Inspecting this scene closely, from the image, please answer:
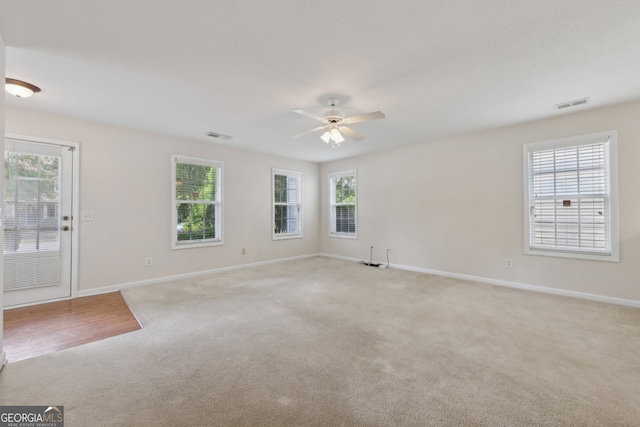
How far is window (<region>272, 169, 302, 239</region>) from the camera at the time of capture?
245 inches

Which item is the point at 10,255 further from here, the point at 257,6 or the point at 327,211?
the point at 327,211

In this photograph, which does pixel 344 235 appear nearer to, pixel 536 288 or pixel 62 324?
pixel 536 288

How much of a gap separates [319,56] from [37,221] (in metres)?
4.03

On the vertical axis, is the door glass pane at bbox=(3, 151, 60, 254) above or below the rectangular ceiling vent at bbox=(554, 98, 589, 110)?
below

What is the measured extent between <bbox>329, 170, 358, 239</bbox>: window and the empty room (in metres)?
0.56

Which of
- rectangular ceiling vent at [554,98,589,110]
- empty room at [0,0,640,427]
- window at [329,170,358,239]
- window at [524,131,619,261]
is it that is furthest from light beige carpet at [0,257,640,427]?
window at [329,170,358,239]

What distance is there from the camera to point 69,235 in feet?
12.2

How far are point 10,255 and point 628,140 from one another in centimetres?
752

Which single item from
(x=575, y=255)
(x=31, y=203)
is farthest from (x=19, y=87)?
(x=575, y=255)

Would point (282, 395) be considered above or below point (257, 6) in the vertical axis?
below

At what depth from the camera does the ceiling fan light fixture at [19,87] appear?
2615 millimetres

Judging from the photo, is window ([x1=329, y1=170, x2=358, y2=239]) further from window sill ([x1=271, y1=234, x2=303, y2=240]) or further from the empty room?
window sill ([x1=271, y1=234, x2=303, y2=240])

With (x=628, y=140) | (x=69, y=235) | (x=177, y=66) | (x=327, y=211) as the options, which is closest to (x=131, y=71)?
(x=177, y=66)

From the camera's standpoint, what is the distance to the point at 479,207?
4457 millimetres
